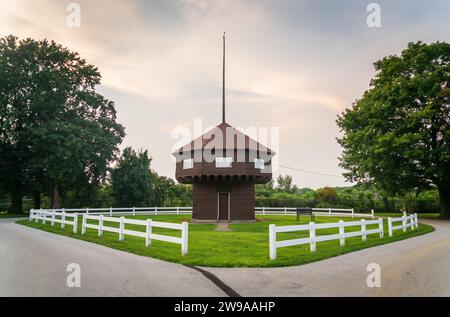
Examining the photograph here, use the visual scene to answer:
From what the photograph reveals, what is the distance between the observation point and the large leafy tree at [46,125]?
32.4 metres

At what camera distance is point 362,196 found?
1911 inches

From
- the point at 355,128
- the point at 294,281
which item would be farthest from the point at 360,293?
the point at 355,128

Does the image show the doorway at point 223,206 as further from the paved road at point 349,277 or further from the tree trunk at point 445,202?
the tree trunk at point 445,202

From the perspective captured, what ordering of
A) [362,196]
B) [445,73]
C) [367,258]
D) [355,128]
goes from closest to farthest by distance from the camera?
1. [367,258]
2. [445,73]
3. [355,128]
4. [362,196]

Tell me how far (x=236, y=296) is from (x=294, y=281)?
1.71m

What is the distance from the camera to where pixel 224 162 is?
27.1 metres

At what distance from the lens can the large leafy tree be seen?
3244cm

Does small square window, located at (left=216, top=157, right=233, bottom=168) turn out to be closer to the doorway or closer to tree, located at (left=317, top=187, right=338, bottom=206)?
the doorway

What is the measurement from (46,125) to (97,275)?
3010 cm

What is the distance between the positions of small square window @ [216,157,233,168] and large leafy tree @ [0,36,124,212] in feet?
46.9

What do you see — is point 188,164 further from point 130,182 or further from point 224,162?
point 130,182

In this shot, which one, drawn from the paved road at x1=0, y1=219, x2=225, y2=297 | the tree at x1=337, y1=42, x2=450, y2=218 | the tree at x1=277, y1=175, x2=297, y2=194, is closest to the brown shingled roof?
the tree at x1=337, y1=42, x2=450, y2=218
